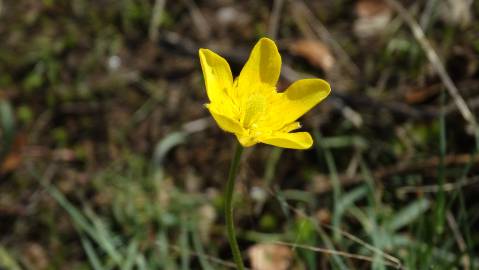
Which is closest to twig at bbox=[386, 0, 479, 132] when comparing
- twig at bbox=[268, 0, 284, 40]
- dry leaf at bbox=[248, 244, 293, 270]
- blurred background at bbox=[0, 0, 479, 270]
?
blurred background at bbox=[0, 0, 479, 270]

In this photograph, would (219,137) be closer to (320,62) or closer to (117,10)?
(320,62)

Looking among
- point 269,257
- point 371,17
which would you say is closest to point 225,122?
point 269,257

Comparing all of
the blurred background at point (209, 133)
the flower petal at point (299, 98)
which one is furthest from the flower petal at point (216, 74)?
the blurred background at point (209, 133)

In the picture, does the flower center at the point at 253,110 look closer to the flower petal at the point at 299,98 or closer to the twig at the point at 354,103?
the flower petal at the point at 299,98

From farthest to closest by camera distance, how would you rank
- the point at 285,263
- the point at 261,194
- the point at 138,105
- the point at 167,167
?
the point at 138,105, the point at 167,167, the point at 261,194, the point at 285,263

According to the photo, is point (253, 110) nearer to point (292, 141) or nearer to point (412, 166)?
point (292, 141)

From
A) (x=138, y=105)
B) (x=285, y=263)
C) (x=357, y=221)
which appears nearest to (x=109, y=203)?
(x=138, y=105)

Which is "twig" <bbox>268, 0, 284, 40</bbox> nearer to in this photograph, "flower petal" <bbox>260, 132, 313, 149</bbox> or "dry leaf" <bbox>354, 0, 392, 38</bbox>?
"dry leaf" <bbox>354, 0, 392, 38</bbox>
